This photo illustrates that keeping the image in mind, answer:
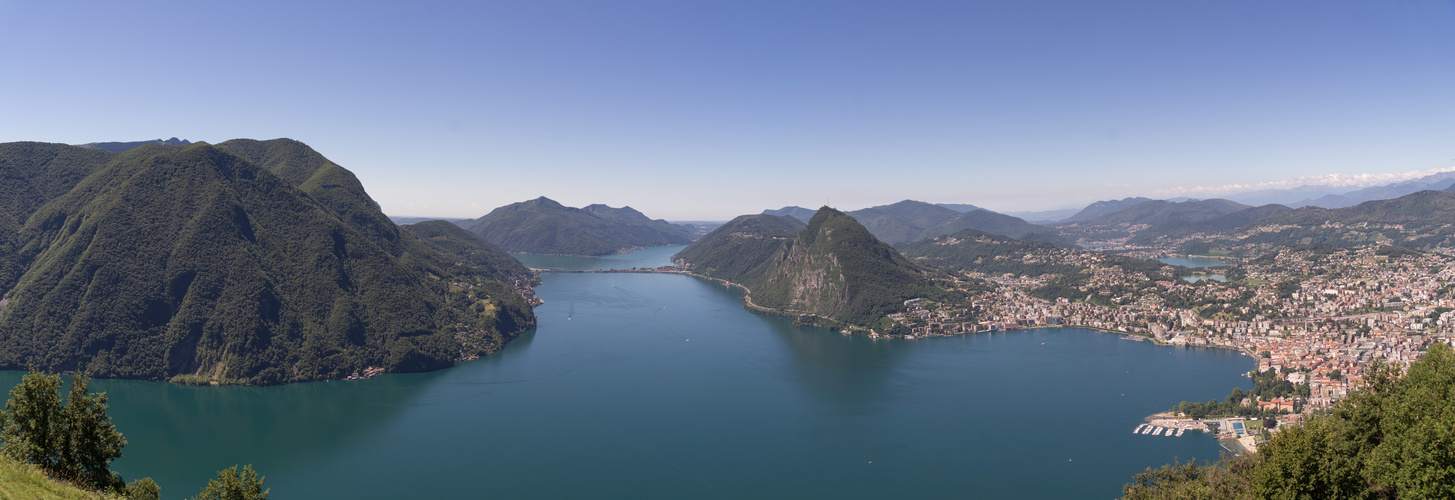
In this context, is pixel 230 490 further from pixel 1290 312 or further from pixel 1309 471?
pixel 1290 312

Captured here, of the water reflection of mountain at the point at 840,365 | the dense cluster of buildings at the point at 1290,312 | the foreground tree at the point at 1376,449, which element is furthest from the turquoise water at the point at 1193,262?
the foreground tree at the point at 1376,449

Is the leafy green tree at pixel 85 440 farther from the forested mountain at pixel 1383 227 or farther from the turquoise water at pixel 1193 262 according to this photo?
the forested mountain at pixel 1383 227

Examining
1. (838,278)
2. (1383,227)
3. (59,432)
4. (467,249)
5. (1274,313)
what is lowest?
(1274,313)

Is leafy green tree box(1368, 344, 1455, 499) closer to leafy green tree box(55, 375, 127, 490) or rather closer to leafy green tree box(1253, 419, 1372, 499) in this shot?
leafy green tree box(1253, 419, 1372, 499)

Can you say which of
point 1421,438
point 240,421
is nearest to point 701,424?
point 240,421

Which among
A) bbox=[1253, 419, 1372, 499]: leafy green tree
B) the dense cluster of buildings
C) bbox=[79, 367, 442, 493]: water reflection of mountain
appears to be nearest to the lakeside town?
the dense cluster of buildings

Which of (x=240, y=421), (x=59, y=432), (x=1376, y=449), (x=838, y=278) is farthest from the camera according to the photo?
(x=838, y=278)
